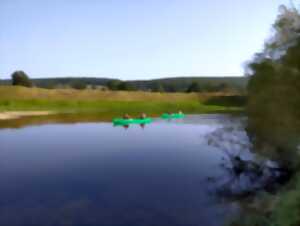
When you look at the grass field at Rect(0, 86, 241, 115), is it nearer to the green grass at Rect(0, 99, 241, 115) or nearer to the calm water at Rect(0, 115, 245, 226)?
the green grass at Rect(0, 99, 241, 115)

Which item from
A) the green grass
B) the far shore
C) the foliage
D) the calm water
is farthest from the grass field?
the foliage

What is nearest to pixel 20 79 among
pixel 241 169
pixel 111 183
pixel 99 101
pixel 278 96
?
pixel 99 101

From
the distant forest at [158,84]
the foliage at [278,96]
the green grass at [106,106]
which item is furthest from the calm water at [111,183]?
the green grass at [106,106]

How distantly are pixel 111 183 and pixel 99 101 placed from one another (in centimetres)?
4346

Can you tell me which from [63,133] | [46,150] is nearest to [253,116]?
[46,150]

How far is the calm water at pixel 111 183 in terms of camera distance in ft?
26.8

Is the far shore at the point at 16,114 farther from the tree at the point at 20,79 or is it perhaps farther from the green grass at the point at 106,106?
the tree at the point at 20,79

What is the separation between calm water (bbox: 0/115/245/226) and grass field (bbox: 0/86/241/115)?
95.6ft

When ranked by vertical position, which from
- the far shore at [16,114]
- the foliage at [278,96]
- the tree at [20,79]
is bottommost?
the far shore at [16,114]

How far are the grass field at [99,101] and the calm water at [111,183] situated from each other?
29.1m

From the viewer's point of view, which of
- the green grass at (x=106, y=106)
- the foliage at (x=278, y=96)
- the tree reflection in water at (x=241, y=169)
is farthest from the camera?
the green grass at (x=106, y=106)

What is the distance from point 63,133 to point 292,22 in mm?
→ 19055

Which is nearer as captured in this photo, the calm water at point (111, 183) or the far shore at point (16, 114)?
the calm water at point (111, 183)

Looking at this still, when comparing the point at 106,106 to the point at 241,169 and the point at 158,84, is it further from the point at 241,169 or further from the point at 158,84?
the point at 241,169
